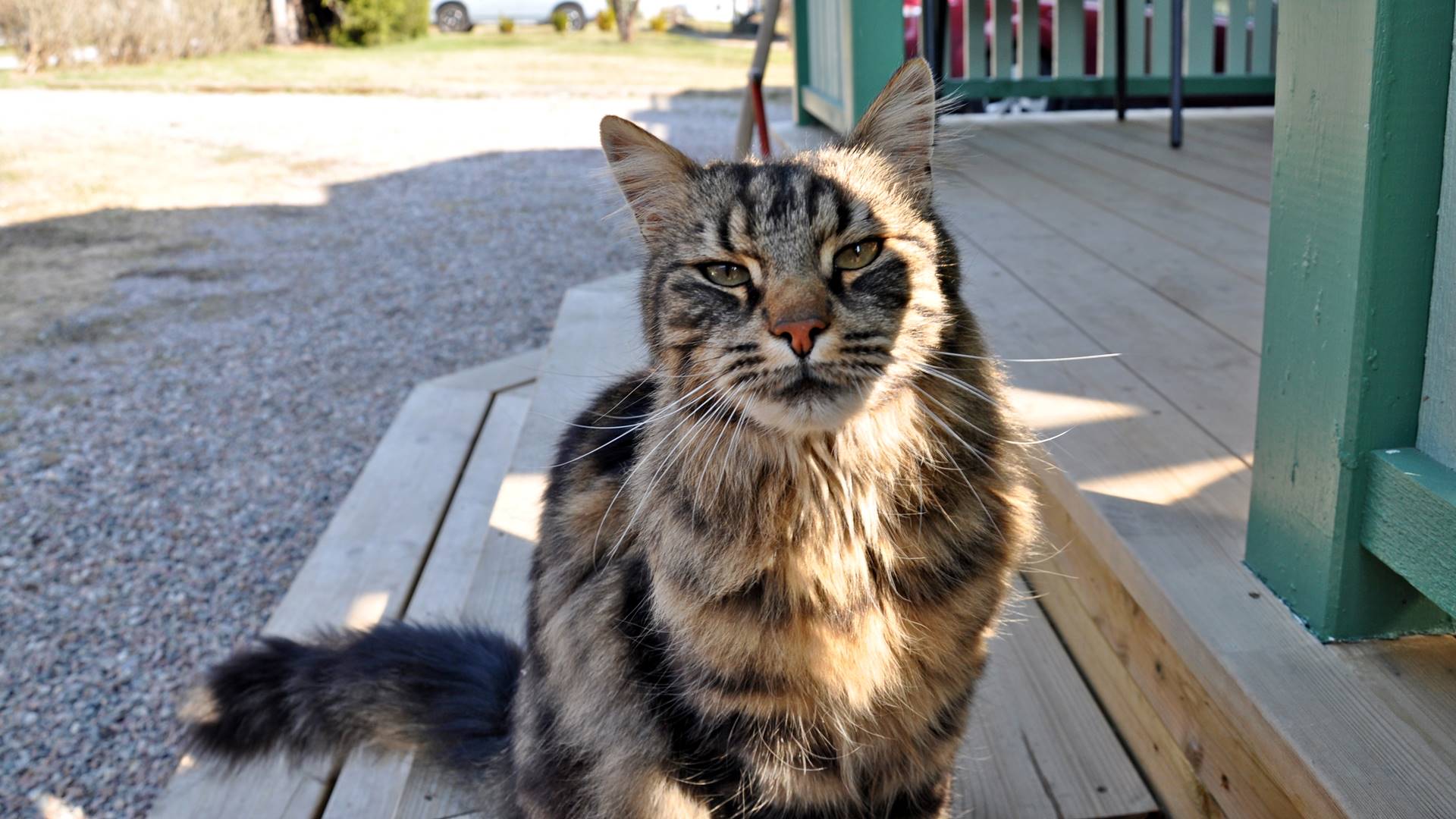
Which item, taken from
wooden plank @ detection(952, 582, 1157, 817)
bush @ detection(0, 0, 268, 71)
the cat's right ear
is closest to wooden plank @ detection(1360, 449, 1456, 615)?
wooden plank @ detection(952, 582, 1157, 817)

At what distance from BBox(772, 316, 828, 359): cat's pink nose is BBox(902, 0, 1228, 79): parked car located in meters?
4.29

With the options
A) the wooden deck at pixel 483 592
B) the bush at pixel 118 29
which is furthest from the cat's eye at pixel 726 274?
the bush at pixel 118 29

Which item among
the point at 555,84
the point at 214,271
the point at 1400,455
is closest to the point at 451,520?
the point at 1400,455

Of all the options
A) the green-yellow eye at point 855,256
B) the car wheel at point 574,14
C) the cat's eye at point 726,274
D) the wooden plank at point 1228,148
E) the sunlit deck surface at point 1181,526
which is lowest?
the sunlit deck surface at point 1181,526

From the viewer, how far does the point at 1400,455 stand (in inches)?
52.4

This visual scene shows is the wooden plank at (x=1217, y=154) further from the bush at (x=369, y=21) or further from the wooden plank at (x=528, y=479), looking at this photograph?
the bush at (x=369, y=21)

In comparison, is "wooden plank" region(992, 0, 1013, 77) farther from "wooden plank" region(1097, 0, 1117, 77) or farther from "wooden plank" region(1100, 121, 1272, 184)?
"wooden plank" region(1100, 121, 1272, 184)

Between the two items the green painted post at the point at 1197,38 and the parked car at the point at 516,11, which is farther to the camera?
the parked car at the point at 516,11

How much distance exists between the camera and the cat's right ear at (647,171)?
60.3 inches

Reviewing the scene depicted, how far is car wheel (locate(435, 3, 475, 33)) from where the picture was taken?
23.1 meters

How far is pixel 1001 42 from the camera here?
534 cm

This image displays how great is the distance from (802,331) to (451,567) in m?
1.55

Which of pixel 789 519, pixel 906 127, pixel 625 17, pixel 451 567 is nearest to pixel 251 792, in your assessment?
pixel 451 567

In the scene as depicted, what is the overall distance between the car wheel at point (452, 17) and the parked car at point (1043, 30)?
751 inches
